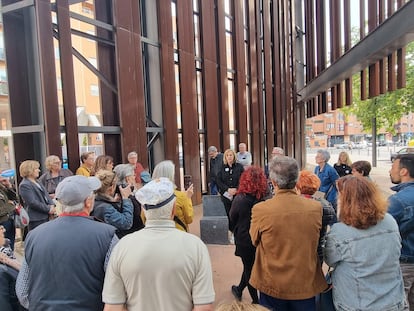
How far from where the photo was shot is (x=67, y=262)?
1903 millimetres

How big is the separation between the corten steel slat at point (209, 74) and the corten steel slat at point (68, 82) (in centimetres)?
503

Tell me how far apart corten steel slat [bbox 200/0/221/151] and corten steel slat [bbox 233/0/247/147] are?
177 centimetres

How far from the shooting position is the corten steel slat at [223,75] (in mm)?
11203

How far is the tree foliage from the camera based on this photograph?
1823cm

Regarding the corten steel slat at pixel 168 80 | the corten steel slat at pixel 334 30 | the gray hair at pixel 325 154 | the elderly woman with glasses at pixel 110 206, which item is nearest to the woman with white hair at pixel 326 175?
the gray hair at pixel 325 154

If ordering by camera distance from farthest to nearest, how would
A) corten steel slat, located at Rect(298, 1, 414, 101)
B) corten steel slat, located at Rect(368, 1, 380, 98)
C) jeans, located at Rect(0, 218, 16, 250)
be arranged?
corten steel slat, located at Rect(368, 1, 380, 98) → corten steel slat, located at Rect(298, 1, 414, 101) → jeans, located at Rect(0, 218, 16, 250)

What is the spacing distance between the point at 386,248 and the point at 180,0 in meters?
8.95

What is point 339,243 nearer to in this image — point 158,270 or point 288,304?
point 288,304

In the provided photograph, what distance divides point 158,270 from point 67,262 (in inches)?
22.7

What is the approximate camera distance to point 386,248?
205cm

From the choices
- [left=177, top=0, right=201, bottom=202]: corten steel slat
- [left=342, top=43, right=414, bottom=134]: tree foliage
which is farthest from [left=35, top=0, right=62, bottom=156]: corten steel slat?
[left=342, top=43, right=414, bottom=134]: tree foliage

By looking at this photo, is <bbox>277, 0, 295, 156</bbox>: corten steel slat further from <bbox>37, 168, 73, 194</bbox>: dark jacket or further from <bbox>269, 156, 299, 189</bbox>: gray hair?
<bbox>269, 156, 299, 189</bbox>: gray hair

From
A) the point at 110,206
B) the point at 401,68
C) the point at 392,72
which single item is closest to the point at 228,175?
the point at 110,206

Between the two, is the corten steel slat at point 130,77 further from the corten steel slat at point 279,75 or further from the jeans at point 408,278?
the corten steel slat at point 279,75
